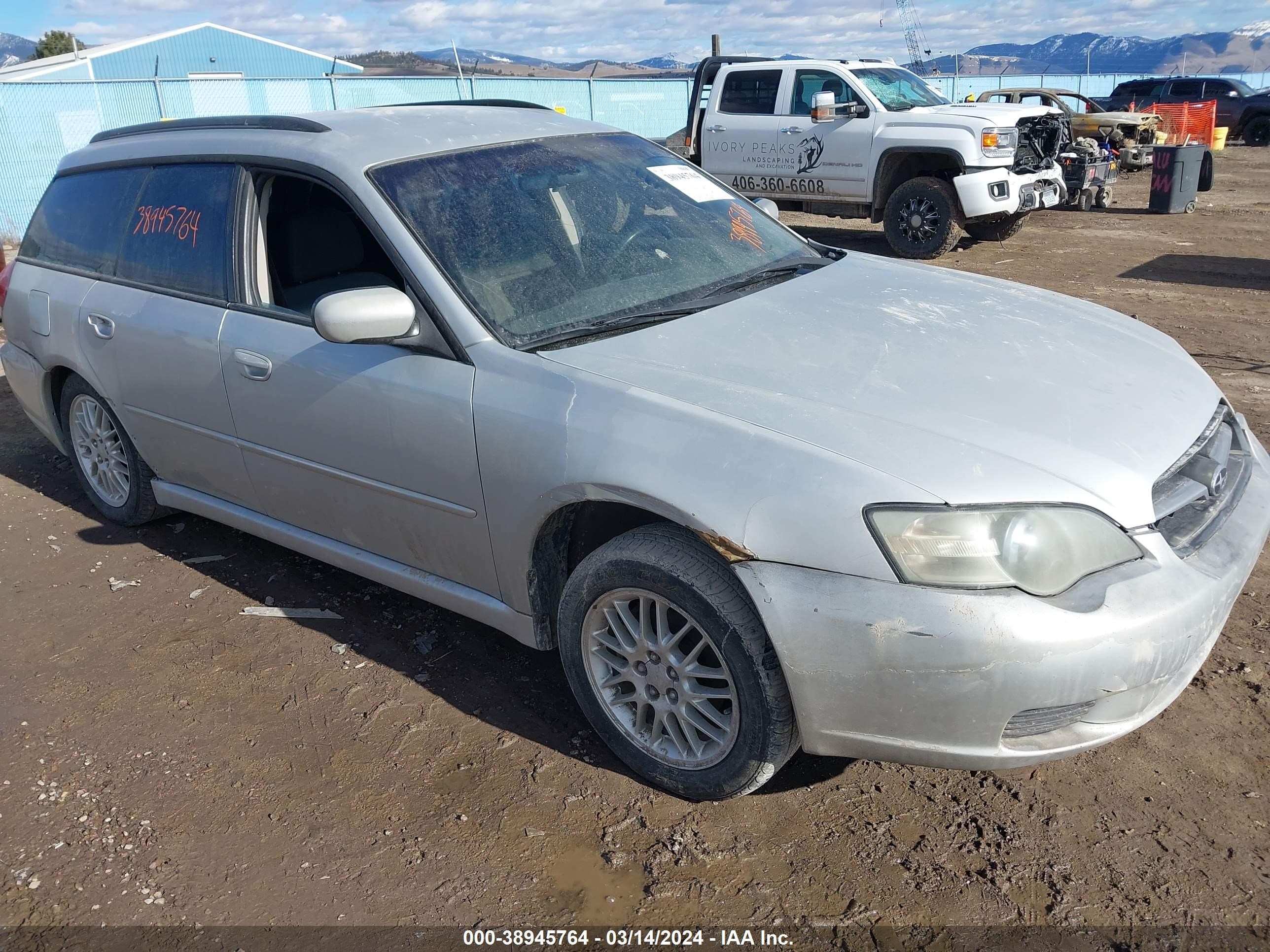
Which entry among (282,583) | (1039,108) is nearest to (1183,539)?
(282,583)

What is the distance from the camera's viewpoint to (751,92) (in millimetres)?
12062

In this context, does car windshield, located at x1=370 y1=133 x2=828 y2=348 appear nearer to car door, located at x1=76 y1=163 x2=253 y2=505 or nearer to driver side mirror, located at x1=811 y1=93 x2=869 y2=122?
car door, located at x1=76 y1=163 x2=253 y2=505

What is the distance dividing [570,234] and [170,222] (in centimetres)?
176

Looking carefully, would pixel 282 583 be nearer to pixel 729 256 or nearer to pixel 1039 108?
pixel 729 256

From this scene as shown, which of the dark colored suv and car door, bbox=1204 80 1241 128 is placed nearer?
the dark colored suv

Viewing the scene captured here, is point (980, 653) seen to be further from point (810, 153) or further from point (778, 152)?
point (778, 152)

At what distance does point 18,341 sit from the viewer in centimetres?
476

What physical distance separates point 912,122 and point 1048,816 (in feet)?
31.0

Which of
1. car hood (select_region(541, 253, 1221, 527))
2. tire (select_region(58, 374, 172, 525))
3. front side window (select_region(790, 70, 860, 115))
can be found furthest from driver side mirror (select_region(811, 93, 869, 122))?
tire (select_region(58, 374, 172, 525))

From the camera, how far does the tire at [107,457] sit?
14.3ft

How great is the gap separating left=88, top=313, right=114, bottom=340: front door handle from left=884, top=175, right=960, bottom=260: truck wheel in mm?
8644

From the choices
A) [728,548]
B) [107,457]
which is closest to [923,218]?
[107,457]

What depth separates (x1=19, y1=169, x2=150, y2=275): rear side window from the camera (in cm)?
418

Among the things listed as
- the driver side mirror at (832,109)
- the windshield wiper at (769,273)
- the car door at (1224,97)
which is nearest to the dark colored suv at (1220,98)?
the car door at (1224,97)
